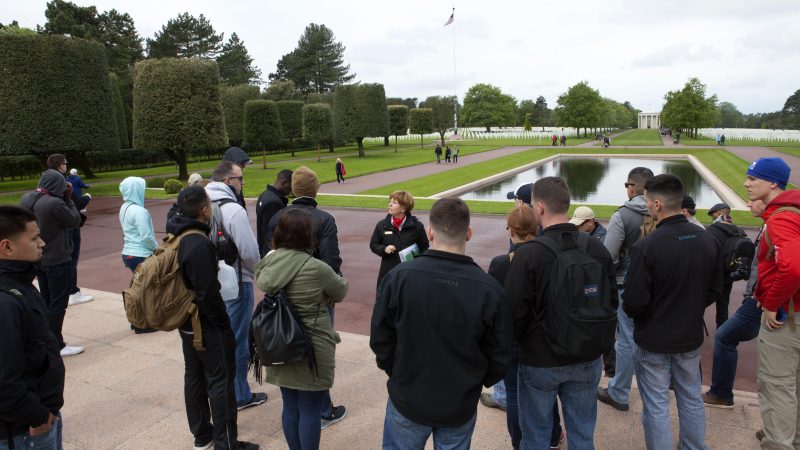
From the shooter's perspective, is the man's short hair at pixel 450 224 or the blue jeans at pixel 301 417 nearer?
the man's short hair at pixel 450 224

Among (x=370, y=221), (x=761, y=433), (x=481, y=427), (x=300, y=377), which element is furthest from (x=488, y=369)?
(x=370, y=221)

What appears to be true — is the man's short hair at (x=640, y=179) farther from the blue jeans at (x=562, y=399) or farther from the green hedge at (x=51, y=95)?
the green hedge at (x=51, y=95)

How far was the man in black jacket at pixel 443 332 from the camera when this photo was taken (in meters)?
2.45

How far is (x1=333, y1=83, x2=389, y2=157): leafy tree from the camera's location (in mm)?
43219

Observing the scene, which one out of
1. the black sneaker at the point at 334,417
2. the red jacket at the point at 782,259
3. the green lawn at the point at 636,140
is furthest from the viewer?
the green lawn at the point at 636,140

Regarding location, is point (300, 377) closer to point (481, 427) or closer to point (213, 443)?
point (213, 443)

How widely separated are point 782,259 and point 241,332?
13.6 ft

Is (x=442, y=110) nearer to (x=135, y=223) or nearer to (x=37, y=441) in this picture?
(x=135, y=223)

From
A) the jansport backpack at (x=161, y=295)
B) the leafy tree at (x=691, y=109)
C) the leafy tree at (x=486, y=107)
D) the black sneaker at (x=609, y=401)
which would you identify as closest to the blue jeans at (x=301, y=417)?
the jansport backpack at (x=161, y=295)

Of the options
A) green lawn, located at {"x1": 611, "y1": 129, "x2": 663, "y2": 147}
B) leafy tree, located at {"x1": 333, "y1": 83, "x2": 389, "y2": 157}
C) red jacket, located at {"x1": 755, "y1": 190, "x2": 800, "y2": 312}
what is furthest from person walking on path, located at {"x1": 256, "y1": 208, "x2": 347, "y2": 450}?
green lawn, located at {"x1": 611, "y1": 129, "x2": 663, "y2": 147}

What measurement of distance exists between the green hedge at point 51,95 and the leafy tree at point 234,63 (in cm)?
3955

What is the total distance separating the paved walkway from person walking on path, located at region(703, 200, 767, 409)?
0.14 m

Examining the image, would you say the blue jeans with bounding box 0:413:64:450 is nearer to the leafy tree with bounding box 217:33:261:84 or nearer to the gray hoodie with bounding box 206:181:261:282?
the gray hoodie with bounding box 206:181:261:282

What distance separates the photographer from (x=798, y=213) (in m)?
3.15
